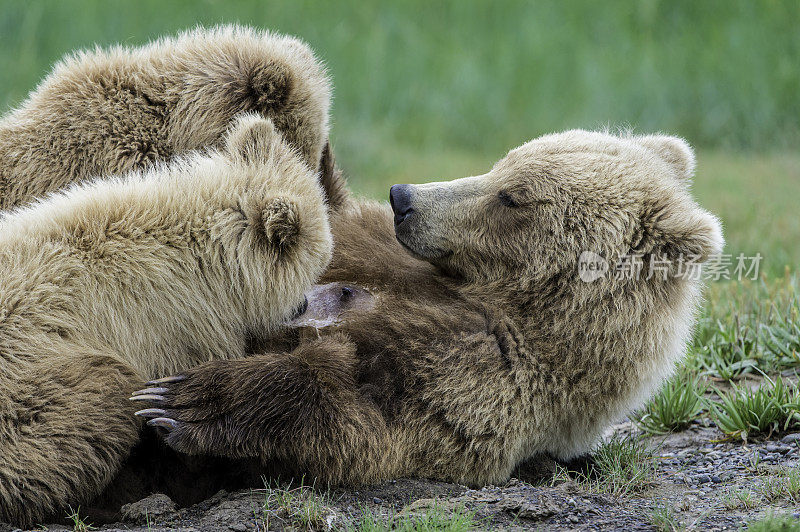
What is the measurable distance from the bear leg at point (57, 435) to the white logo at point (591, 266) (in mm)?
1818

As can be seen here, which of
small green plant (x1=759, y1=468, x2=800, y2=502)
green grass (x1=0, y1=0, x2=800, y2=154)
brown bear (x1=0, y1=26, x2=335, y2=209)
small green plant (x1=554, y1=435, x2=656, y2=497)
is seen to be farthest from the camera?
green grass (x1=0, y1=0, x2=800, y2=154)

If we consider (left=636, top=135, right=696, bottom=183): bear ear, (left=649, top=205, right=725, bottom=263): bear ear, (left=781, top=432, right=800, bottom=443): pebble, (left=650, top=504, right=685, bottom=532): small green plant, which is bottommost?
(left=781, top=432, right=800, bottom=443): pebble

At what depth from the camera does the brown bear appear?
394 centimetres

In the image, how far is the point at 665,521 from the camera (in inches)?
121

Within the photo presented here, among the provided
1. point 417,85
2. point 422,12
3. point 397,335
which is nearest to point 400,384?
point 397,335

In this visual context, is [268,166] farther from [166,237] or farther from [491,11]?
[491,11]

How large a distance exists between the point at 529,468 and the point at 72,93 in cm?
259

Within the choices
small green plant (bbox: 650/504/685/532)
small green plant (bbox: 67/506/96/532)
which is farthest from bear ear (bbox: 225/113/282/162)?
small green plant (bbox: 650/504/685/532)

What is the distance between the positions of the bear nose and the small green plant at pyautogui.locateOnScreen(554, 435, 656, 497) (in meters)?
1.25

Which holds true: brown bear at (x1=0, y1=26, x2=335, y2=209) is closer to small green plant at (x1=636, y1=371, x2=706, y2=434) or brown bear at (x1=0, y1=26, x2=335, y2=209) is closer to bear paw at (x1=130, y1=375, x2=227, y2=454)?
bear paw at (x1=130, y1=375, x2=227, y2=454)

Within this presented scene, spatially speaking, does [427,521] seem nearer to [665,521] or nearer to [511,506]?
[511,506]

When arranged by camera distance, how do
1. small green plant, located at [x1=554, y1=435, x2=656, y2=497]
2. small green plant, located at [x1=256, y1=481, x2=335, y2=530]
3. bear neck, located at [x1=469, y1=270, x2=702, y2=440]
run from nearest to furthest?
small green plant, located at [x1=256, y1=481, x2=335, y2=530], bear neck, located at [x1=469, y1=270, x2=702, y2=440], small green plant, located at [x1=554, y1=435, x2=656, y2=497]

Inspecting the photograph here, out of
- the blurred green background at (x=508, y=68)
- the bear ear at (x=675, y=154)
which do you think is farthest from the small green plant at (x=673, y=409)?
the blurred green background at (x=508, y=68)

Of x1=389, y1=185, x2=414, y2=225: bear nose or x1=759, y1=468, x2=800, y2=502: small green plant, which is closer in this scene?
x1=759, y1=468, x2=800, y2=502: small green plant
